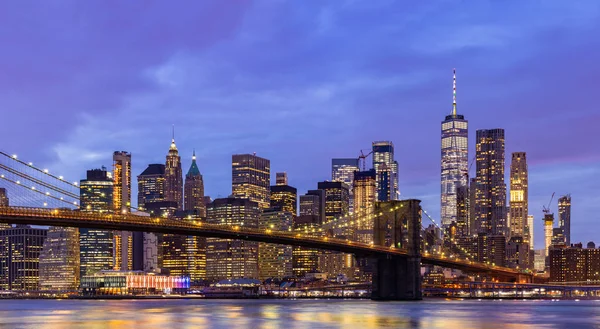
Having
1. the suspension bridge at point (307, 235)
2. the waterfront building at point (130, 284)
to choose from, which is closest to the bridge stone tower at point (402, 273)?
the suspension bridge at point (307, 235)

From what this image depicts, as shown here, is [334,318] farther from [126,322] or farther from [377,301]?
[377,301]

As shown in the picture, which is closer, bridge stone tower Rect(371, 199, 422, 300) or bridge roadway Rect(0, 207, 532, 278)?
bridge roadway Rect(0, 207, 532, 278)

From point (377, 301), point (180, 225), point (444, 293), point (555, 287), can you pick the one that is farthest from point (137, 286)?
point (180, 225)

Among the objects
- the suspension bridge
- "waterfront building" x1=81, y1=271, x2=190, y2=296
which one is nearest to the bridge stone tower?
the suspension bridge

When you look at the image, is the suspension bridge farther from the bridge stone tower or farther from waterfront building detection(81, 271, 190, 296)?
waterfront building detection(81, 271, 190, 296)

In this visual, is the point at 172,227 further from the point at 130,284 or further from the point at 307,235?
the point at 130,284

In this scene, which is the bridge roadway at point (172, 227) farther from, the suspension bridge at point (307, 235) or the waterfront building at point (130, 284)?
the waterfront building at point (130, 284)
